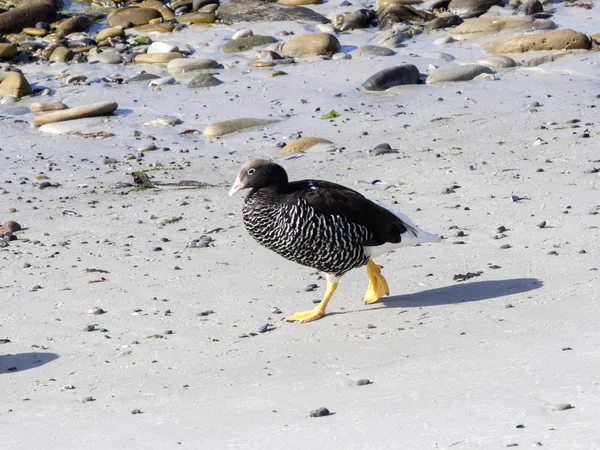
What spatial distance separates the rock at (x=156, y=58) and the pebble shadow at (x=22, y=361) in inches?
348

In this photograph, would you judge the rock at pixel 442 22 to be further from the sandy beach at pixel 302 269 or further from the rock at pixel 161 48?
the rock at pixel 161 48

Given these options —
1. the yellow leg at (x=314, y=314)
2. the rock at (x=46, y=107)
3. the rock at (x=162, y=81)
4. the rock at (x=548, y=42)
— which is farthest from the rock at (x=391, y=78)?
the yellow leg at (x=314, y=314)

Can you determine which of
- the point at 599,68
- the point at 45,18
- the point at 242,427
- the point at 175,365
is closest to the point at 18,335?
the point at 175,365

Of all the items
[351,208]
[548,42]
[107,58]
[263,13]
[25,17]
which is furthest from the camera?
[25,17]

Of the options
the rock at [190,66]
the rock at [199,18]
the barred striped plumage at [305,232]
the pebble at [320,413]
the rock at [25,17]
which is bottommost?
the rock at [190,66]

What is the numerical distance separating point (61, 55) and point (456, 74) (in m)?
5.80

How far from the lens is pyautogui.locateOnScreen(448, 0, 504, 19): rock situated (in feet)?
53.8

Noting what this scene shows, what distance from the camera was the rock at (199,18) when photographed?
16.9 meters

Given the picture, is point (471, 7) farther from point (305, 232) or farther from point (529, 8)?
point (305, 232)

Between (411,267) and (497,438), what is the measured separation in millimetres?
3359

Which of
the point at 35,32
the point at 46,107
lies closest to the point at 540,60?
the point at 46,107

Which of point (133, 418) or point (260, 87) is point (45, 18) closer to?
point (260, 87)

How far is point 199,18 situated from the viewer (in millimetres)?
16891

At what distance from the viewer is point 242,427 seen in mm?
5016
